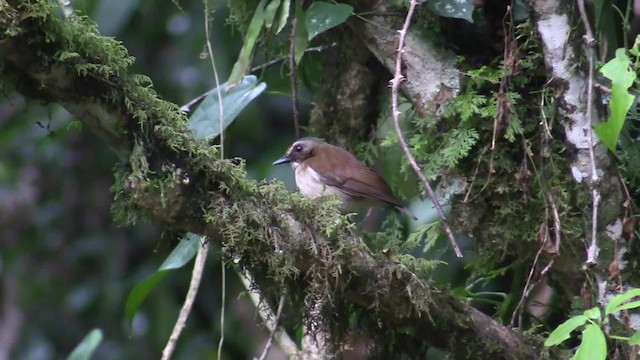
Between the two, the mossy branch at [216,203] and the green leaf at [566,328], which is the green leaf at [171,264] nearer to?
the mossy branch at [216,203]

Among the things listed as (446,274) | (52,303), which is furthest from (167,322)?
(446,274)

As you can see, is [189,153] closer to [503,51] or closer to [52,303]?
[503,51]

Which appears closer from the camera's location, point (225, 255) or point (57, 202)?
point (225, 255)

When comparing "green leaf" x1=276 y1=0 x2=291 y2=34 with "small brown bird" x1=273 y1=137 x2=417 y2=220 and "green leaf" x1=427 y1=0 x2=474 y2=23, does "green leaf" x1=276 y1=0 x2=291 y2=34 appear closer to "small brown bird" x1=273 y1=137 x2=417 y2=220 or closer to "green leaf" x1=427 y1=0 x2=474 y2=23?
"green leaf" x1=427 y1=0 x2=474 y2=23

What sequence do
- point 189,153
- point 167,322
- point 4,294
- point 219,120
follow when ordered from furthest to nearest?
point 4,294, point 167,322, point 219,120, point 189,153

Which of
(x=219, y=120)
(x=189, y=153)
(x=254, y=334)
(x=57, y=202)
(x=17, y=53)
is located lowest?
(x=254, y=334)

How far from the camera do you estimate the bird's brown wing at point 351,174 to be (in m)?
3.99

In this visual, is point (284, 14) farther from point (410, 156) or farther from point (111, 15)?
point (111, 15)

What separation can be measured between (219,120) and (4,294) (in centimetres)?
295

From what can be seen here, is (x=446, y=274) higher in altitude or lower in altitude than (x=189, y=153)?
lower

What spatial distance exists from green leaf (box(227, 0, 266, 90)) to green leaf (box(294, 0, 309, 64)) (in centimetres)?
13

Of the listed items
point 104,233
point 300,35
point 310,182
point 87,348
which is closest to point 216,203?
point 300,35

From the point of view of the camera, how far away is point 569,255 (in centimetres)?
317

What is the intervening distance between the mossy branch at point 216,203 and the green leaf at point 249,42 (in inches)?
32.4
